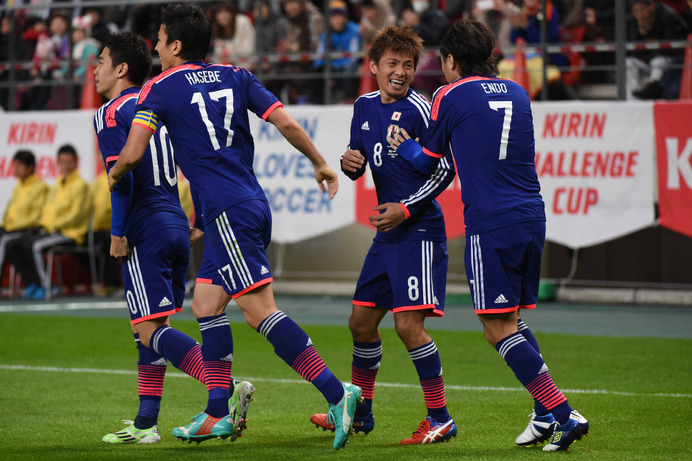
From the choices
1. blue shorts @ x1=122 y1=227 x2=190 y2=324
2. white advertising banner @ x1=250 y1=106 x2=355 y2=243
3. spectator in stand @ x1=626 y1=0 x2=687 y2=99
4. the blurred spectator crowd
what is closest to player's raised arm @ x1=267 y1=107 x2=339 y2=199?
blue shorts @ x1=122 y1=227 x2=190 y2=324

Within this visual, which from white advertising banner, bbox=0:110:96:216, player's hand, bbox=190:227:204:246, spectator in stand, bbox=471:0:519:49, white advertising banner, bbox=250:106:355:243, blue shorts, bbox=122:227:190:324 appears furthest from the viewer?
white advertising banner, bbox=0:110:96:216

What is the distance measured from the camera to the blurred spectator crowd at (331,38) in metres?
14.2

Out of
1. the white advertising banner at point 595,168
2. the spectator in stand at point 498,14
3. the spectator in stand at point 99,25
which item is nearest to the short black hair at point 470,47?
the white advertising banner at point 595,168

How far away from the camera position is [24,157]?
16.1m

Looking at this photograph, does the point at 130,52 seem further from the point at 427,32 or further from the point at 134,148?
the point at 427,32

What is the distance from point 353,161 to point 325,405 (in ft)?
7.13

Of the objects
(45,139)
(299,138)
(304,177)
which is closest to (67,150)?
(45,139)

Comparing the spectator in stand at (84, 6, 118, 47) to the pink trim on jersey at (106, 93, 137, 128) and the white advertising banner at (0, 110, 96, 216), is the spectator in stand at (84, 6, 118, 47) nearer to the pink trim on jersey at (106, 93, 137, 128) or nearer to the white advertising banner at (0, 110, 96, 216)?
the white advertising banner at (0, 110, 96, 216)

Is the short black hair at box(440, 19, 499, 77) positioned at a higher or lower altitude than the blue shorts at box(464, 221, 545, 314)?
higher

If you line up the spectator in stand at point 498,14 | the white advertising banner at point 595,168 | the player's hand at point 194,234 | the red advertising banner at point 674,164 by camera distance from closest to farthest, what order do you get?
1. the player's hand at point 194,234
2. the red advertising banner at point 674,164
3. the white advertising banner at point 595,168
4. the spectator in stand at point 498,14

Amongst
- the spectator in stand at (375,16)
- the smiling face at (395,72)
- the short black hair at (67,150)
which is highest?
the smiling face at (395,72)

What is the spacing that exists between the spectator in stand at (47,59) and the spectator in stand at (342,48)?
15.8 ft

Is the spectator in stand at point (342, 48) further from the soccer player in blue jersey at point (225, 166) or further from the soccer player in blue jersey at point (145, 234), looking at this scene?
the soccer player in blue jersey at point (225, 166)

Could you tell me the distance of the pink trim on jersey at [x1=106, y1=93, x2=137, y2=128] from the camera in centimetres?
616
